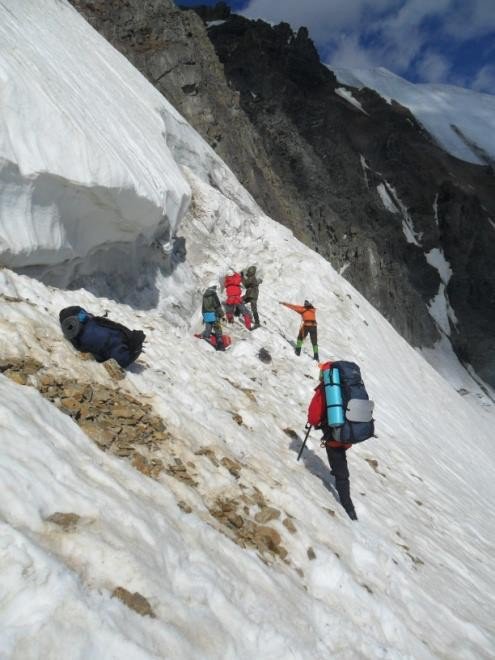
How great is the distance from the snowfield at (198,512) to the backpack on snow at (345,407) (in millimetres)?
883

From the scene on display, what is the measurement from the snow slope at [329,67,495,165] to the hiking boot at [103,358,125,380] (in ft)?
302

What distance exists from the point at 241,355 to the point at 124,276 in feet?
10.2

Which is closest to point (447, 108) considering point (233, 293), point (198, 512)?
point (233, 293)

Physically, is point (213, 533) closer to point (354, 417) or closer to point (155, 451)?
point (155, 451)

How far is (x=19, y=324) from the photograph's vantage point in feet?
17.2

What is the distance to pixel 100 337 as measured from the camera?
19.1 ft

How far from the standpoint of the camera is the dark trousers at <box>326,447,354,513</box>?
19.9 feet

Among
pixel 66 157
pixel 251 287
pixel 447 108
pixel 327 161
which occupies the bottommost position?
pixel 251 287

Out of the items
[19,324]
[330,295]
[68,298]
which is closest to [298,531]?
[19,324]

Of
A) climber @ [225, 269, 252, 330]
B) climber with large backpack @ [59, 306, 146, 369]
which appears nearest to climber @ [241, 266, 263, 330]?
climber @ [225, 269, 252, 330]

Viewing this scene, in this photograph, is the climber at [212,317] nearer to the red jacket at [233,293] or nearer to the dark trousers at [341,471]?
the red jacket at [233,293]

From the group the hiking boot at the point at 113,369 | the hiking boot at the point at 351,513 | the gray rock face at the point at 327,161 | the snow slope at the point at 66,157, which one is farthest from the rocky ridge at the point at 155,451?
the gray rock face at the point at 327,161

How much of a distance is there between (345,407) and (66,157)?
5.41 m

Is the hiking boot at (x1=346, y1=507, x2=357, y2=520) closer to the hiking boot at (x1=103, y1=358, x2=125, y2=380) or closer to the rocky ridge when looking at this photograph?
the rocky ridge
